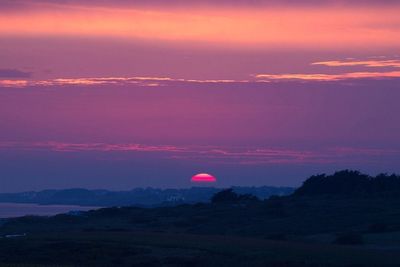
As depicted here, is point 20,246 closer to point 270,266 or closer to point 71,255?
point 71,255

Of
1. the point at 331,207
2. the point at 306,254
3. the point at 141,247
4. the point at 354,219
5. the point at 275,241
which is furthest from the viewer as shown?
the point at 331,207

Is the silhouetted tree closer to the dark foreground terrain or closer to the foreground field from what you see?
the dark foreground terrain

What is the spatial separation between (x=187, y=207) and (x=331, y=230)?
26658 millimetres

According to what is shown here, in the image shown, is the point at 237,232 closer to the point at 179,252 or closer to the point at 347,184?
the point at 179,252

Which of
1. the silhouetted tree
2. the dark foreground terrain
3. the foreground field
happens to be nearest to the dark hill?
the dark foreground terrain

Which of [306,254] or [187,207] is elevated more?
[187,207]

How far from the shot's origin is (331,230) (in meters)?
67.8

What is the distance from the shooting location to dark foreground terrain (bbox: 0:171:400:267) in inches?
1832

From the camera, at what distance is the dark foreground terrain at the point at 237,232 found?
1832 inches

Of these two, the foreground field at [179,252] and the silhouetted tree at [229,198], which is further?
the silhouetted tree at [229,198]

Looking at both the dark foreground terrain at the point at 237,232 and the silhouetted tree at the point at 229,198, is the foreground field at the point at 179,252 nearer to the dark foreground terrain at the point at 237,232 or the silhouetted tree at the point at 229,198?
the dark foreground terrain at the point at 237,232

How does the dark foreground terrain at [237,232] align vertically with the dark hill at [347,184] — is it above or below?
below

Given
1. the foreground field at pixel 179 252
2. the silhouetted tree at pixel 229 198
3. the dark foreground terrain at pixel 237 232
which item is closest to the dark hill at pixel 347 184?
the dark foreground terrain at pixel 237 232

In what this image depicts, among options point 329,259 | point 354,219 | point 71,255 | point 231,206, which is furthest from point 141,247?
point 231,206
